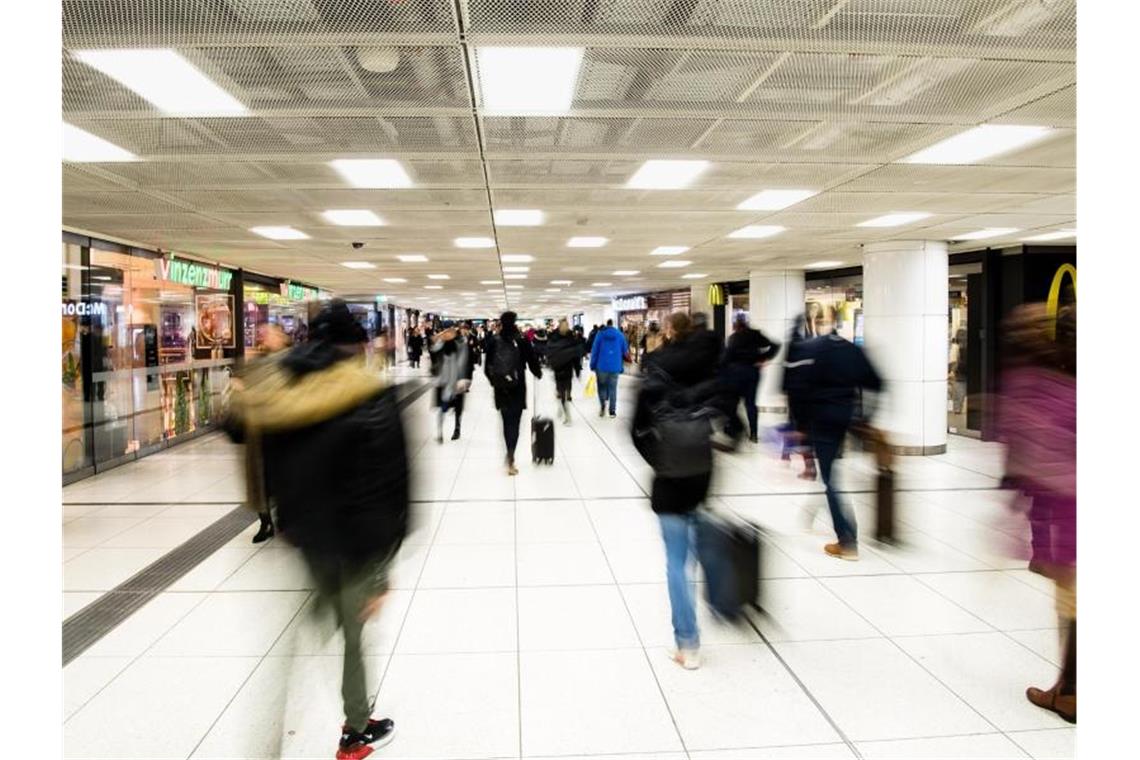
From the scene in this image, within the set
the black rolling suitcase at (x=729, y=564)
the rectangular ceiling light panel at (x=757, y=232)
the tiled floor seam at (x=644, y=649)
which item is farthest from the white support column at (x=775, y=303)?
the black rolling suitcase at (x=729, y=564)

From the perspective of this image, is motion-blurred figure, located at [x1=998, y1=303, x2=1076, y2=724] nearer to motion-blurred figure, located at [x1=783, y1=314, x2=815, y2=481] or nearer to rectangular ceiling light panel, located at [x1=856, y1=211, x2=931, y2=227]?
motion-blurred figure, located at [x1=783, y1=314, x2=815, y2=481]

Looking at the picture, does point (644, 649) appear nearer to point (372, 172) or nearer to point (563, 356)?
point (372, 172)

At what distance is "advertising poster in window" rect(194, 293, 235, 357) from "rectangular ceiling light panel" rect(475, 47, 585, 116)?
9.39 metres

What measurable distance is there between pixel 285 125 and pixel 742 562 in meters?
3.55

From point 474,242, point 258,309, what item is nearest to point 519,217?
point 474,242

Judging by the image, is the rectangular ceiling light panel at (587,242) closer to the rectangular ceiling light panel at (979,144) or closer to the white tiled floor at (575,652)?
the white tiled floor at (575,652)

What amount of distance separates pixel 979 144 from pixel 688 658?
3.81 metres

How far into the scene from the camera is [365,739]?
2.59 meters

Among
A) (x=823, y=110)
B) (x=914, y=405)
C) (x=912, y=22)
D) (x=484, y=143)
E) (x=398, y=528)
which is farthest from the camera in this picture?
(x=914, y=405)

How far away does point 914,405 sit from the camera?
931cm

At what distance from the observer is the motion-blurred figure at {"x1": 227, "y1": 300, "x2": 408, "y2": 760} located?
93.3 inches

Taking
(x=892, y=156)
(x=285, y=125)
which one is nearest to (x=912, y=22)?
(x=892, y=156)

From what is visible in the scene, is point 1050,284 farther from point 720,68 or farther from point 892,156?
point 720,68

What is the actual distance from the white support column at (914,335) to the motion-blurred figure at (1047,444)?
670cm
